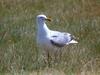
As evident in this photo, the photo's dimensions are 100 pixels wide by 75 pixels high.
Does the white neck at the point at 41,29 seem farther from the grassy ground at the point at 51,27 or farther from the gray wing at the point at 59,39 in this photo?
the grassy ground at the point at 51,27

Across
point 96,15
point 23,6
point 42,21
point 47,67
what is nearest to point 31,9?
point 23,6

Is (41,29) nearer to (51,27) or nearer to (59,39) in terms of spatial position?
(59,39)

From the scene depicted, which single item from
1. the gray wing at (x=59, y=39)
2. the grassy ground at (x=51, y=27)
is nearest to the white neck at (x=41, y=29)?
the gray wing at (x=59, y=39)

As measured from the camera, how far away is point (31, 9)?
19953 mm

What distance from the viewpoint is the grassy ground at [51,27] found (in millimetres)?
11397

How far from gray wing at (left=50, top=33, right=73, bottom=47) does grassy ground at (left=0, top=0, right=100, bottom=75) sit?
0.69ft

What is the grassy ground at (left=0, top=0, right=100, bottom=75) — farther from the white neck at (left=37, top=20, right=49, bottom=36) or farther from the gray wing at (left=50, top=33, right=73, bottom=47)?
the white neck at (left=37, top=20, right=49, bottom=36)

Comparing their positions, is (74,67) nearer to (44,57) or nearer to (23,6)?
(44,57)

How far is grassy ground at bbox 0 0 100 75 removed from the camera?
1140 cm

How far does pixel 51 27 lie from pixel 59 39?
4.14 m

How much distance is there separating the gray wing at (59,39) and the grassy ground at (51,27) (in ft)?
0.69

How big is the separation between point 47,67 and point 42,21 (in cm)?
183

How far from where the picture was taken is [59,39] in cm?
1266

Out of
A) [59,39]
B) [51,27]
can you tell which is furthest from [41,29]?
[51,27]
